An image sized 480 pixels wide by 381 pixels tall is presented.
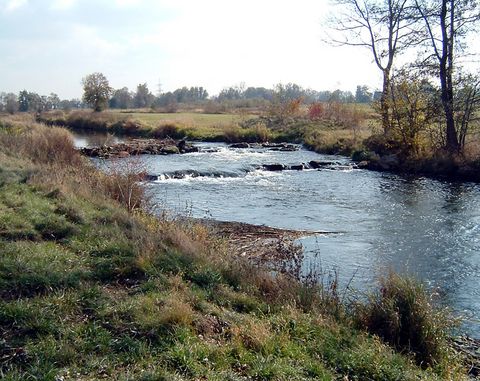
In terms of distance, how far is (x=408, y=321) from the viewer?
6855 millimetres

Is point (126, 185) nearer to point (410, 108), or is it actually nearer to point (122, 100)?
point (410, 108)

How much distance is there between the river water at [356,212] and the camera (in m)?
10.7

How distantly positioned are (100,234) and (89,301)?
300 centimetres

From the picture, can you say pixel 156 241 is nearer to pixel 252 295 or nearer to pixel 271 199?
pixel 252 295

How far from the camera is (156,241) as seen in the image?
873cm

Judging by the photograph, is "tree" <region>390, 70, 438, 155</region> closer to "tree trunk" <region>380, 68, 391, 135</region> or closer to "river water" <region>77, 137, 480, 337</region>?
"tree trunk" <region>380, 68, 391, 135</region>

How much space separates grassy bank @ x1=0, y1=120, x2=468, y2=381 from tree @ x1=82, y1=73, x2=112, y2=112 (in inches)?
2510

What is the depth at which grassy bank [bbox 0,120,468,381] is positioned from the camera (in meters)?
→ 5.00

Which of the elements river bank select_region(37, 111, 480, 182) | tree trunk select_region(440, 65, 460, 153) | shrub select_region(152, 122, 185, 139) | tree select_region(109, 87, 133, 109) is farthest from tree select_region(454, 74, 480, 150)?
tree select_region(109, 87, 133, 109)

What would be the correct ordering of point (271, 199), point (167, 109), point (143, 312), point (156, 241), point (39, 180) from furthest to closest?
point (167, 109) → point (271, 199) → point (39, 180) → point (156, 241) → point (143, 312)

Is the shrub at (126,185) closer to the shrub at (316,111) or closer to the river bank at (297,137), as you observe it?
the river bank at (297,137)

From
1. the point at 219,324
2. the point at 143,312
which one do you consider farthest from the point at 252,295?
the point at 143,312

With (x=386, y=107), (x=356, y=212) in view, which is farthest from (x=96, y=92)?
(x=356, y=212)

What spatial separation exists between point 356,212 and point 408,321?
10.4 metres
